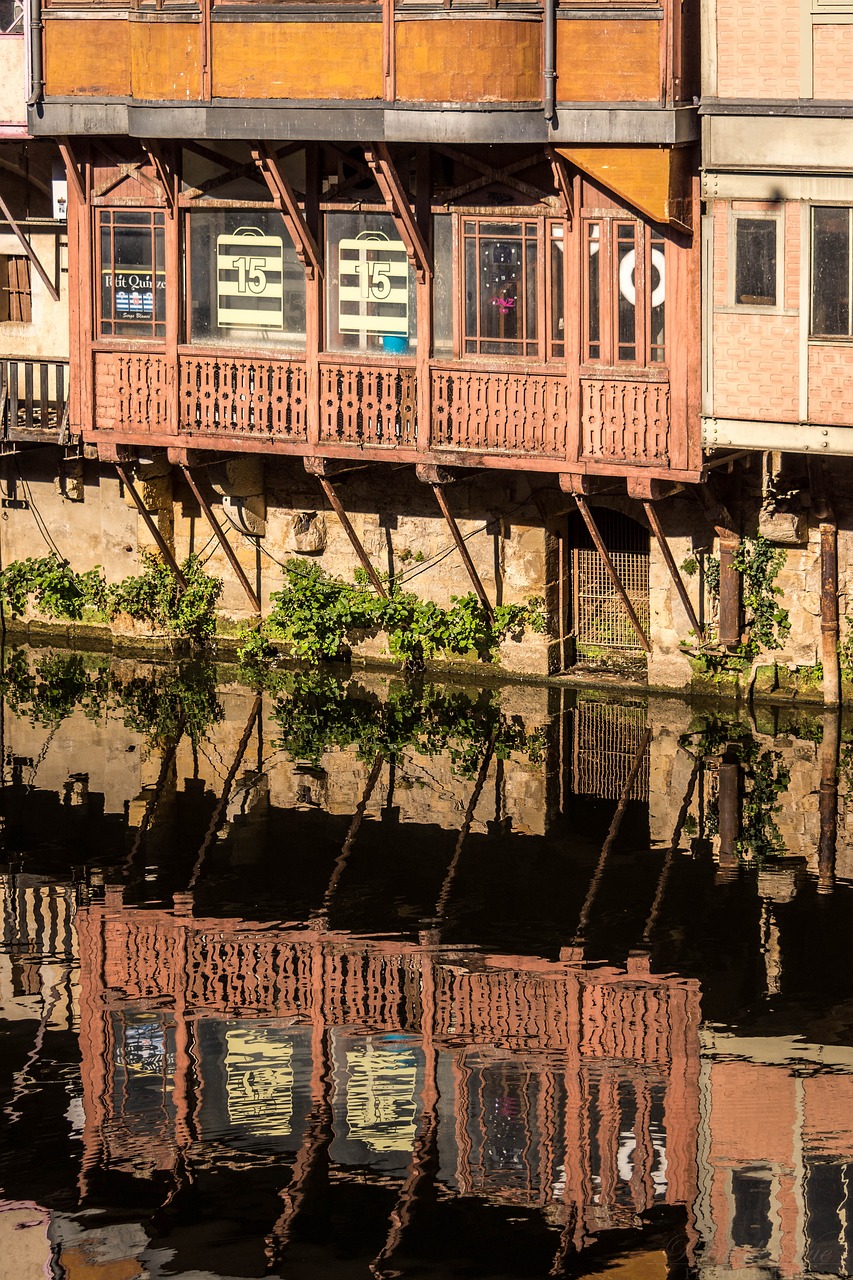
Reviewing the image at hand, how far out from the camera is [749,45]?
31422mm

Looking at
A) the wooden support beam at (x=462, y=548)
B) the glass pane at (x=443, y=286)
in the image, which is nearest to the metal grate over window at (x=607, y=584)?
the wooden support beam at (x=462, y=548)

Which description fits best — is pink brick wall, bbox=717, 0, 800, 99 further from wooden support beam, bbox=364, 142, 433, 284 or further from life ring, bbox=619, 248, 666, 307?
wooden support beam, bbox=364, 142, 433, 284

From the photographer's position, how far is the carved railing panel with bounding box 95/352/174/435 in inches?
1411

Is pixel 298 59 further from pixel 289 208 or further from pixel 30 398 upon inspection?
pixel 30 398

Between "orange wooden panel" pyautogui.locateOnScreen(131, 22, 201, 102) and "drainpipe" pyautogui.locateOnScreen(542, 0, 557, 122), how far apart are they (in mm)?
4288

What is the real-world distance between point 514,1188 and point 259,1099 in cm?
267

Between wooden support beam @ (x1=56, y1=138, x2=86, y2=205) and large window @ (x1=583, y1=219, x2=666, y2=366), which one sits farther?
wooden support beam @ (x1=56, y1=138, x2=86, y2=205)

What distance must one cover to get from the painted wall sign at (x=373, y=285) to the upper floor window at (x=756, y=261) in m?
4.53

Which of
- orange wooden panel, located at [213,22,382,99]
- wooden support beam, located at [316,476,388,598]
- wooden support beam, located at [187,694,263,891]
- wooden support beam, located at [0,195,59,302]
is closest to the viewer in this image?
wooden support beam, located at [187,694,263,891]

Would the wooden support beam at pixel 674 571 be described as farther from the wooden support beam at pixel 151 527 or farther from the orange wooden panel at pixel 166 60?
the orange wooden panel at pixel 166 60

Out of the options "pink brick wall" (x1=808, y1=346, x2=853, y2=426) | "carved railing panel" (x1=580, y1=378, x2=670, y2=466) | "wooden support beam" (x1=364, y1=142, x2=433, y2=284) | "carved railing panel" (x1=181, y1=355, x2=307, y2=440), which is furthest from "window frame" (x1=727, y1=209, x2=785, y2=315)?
"carved railing panel" (x1=181, y1=355, x2=307, y2=440)

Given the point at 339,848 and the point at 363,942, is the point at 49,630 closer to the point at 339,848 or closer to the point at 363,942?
the point at 339,848

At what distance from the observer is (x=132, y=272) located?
118 ft

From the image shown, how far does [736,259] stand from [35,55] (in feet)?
29.8
